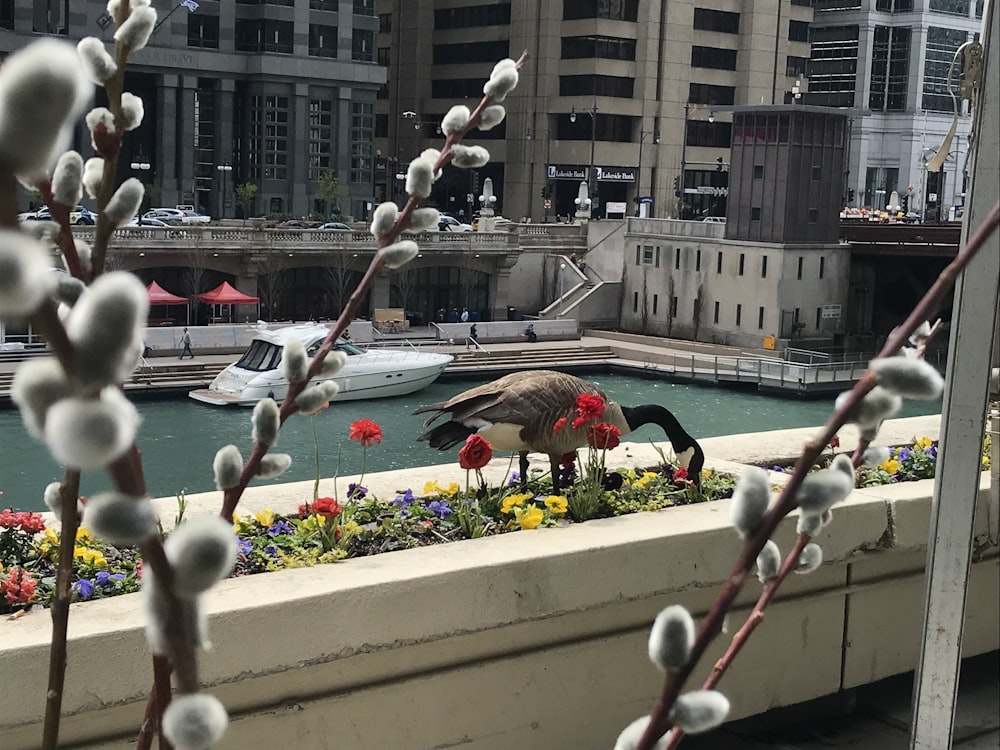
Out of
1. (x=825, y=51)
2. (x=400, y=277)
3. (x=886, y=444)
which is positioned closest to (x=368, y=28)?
(x=400, y=277)

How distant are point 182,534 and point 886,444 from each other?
7.52 meters

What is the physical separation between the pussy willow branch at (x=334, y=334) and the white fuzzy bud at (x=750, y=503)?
64 centimetres

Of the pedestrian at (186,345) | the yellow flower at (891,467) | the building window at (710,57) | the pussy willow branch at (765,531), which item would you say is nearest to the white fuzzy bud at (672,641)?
the pussy willow branch at (765,531)

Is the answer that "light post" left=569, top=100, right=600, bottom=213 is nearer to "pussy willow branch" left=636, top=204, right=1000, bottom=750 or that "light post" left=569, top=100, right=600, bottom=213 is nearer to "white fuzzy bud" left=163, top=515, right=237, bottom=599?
"pussy willow branch" left=636, top=204, right=1000, bottom=750

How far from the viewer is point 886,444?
8266 mm

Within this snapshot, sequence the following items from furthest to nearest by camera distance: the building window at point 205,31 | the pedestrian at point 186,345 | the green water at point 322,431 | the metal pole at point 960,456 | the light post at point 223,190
→ the light post at point 223,190, the building window at point 205,31, the pedestrian at point 186,345, the green water at point 322,431, the metal pole at point 960,456

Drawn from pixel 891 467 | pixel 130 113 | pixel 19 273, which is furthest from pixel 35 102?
pixel 891 467

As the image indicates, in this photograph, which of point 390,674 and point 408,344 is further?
point 408,344

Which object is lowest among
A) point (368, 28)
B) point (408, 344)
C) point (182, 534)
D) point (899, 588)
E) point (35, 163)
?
point (408, 344)

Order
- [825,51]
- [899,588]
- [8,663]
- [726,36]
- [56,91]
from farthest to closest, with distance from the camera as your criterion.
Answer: [825,51], [726,36], [899,588], [8,663], [56,91]

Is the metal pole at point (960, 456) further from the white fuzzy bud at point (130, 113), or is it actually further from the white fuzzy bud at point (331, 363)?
the white fuzzy bud at point (130, 113)

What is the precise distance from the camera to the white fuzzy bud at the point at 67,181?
1.94 m

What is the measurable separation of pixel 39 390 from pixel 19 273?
0.62 ft

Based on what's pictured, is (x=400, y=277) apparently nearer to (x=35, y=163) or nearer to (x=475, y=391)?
(x=475, y=391)
